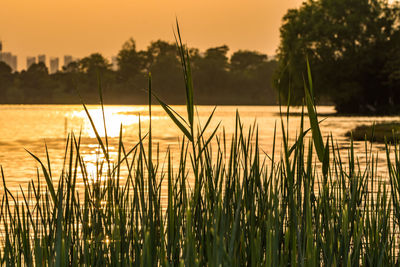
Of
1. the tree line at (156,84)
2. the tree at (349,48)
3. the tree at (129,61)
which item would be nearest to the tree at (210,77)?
the tree line at (156,84)

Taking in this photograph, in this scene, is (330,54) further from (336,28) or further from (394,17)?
(394,17)

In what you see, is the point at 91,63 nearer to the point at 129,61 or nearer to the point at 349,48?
the point at 129,61

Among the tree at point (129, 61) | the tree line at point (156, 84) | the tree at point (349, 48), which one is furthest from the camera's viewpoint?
the tree at point (129, 61)

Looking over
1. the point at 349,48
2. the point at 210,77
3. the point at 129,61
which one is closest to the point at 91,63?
the point at 129,61

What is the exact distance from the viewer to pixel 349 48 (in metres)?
53.7

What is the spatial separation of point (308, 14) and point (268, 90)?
64.5 meters

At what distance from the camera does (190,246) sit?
3.03 m

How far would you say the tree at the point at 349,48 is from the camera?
5241cm

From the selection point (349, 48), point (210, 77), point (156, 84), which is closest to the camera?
point (349, 48)

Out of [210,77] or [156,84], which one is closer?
[210,77]

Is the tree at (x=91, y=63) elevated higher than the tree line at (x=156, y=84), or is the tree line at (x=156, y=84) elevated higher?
the tree at (x=91, y=63)

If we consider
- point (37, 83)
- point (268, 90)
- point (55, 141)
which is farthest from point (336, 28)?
point (37, 83)

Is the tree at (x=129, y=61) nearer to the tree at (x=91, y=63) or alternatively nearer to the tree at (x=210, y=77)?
the tree at (x=91, y=63)

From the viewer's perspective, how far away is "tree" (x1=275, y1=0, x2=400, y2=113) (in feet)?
172
